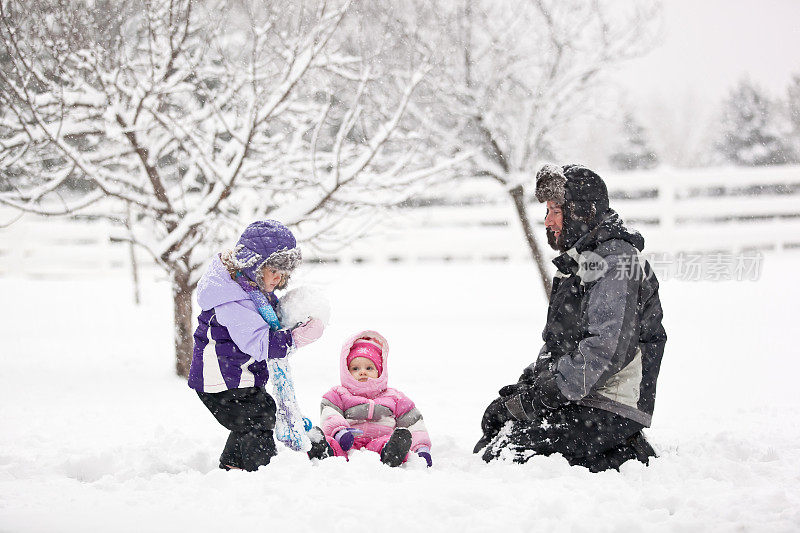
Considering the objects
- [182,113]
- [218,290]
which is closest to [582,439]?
[218,290]

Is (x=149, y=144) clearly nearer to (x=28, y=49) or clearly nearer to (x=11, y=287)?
(x=28, y=49)

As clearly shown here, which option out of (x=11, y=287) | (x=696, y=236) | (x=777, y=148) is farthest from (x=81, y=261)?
(x=777, y=148)

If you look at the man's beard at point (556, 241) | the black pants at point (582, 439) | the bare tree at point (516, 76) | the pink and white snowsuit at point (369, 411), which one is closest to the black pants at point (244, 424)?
the pink and white snowsuit at point (369, 411)

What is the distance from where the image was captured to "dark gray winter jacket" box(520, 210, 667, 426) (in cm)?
330

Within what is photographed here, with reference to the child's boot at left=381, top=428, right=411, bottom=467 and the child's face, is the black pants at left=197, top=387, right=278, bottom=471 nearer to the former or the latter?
the child's boot at left=381, top=428, right=411, bottom=467

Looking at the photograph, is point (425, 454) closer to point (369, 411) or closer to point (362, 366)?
point (369, 411)

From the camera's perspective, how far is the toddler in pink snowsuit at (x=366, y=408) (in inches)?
151

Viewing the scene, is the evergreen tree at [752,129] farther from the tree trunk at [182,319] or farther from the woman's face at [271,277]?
the woman's face at [271,277]

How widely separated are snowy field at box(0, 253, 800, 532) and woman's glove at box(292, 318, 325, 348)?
0.55 meters

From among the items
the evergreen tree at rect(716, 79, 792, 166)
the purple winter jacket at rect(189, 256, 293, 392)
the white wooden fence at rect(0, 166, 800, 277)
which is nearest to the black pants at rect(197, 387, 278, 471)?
the purple winter jacket at rect(189, 256, 293, 392)

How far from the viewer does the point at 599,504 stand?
2.77 meters

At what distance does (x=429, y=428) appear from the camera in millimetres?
5055

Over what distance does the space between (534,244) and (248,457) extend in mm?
5964

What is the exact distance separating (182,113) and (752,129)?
21693mm
